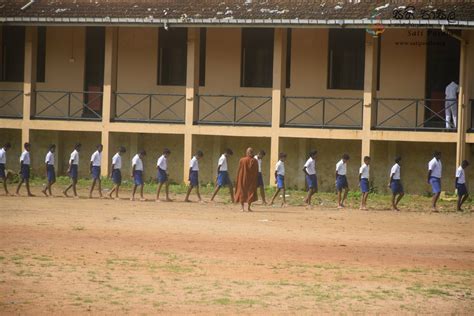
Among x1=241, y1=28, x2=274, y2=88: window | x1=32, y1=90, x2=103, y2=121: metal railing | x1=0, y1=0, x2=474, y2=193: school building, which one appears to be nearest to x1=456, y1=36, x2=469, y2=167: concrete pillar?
x1=0, y1=0, x2=474, y2=193: school building

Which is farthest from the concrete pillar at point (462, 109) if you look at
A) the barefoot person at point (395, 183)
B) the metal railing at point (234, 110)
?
the metal railing at point (234, 110)

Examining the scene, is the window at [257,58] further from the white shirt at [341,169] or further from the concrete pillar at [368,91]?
the white shirt at [341,169]

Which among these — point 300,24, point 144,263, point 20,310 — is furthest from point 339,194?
point 20,310

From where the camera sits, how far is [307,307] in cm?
1362

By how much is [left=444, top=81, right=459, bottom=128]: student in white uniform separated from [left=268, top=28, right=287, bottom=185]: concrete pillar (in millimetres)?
4347

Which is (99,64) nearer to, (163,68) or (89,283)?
(163,68)

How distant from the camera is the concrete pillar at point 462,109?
28.5 m

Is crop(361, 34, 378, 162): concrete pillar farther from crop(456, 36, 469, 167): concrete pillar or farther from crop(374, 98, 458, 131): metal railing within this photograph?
crop(456, 36, 469, 167): concrete pillar

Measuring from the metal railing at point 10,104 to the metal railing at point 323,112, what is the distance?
840 cm

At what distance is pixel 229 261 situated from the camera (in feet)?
56.3

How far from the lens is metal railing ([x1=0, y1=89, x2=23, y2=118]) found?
34.1 metres

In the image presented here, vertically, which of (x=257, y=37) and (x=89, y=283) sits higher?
(x=257, y=37)

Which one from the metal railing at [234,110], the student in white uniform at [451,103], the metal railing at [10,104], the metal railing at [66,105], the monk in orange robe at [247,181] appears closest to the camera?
the monk in orange robe at [247,181]

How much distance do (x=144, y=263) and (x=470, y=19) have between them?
1364cm
